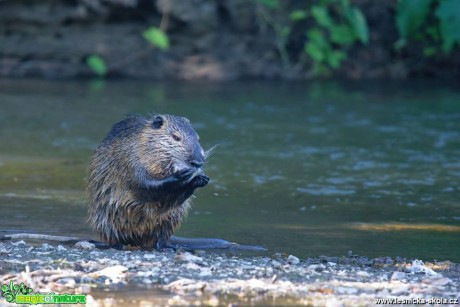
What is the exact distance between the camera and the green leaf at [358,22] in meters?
14.5

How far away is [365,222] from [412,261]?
4.24 feet

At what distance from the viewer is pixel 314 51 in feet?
48.8

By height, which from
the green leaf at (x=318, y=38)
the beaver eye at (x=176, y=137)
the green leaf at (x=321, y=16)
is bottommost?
the beaver eye at (x=176, y=137)

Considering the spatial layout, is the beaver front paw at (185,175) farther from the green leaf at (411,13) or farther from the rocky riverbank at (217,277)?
the green leaf at (411,13)

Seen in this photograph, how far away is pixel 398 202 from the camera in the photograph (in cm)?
805

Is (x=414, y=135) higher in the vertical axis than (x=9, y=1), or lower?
lower

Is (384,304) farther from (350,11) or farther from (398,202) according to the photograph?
(350,11)

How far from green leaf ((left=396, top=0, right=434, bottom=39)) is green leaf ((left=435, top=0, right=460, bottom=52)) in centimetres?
32

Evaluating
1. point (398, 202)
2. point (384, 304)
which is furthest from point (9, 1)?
point (384, 304)

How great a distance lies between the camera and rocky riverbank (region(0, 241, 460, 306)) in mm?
4766

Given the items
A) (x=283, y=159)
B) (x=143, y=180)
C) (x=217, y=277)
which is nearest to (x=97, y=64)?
(x=283, y=159)

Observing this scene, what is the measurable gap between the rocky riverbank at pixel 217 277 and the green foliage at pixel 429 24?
26.4 feet

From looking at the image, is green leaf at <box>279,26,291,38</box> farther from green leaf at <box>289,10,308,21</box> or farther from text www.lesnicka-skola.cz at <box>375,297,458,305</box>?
text www.lesnicka-skola.cz at <box>375,297,458,305</box>

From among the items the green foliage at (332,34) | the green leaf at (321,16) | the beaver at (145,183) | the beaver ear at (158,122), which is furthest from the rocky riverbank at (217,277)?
the green leaf at (321,16)
